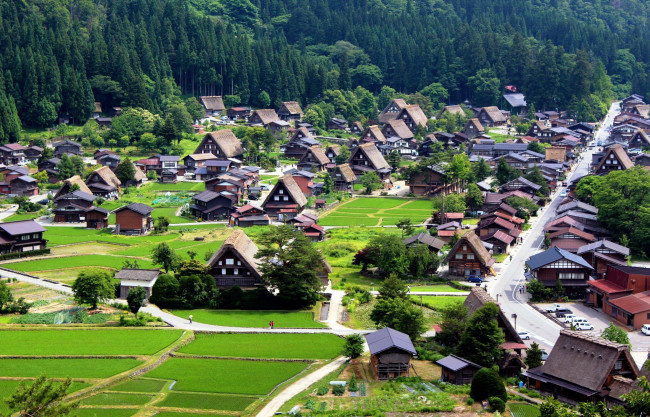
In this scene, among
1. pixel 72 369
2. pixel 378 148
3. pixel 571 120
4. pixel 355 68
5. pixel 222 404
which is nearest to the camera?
pixel 222 404

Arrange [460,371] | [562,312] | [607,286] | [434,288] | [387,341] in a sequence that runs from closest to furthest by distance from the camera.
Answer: [460,371] → [387,341] → [562,312] → [607,286] → [434,288]

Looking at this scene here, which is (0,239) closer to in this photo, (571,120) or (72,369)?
(72,369)

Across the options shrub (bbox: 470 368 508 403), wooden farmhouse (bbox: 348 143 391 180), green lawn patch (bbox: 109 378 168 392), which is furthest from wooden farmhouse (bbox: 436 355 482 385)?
wooden farmhouse (bbox: 348 143 391 180)

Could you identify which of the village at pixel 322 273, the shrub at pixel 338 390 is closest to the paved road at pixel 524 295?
the village at pixel 322 273

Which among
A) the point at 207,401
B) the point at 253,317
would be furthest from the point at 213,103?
the point at 207,401

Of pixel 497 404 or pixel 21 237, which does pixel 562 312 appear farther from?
pixel 21 237

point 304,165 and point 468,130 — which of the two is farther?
point 468,130

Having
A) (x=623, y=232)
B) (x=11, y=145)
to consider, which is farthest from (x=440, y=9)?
(x=623, y=232)
